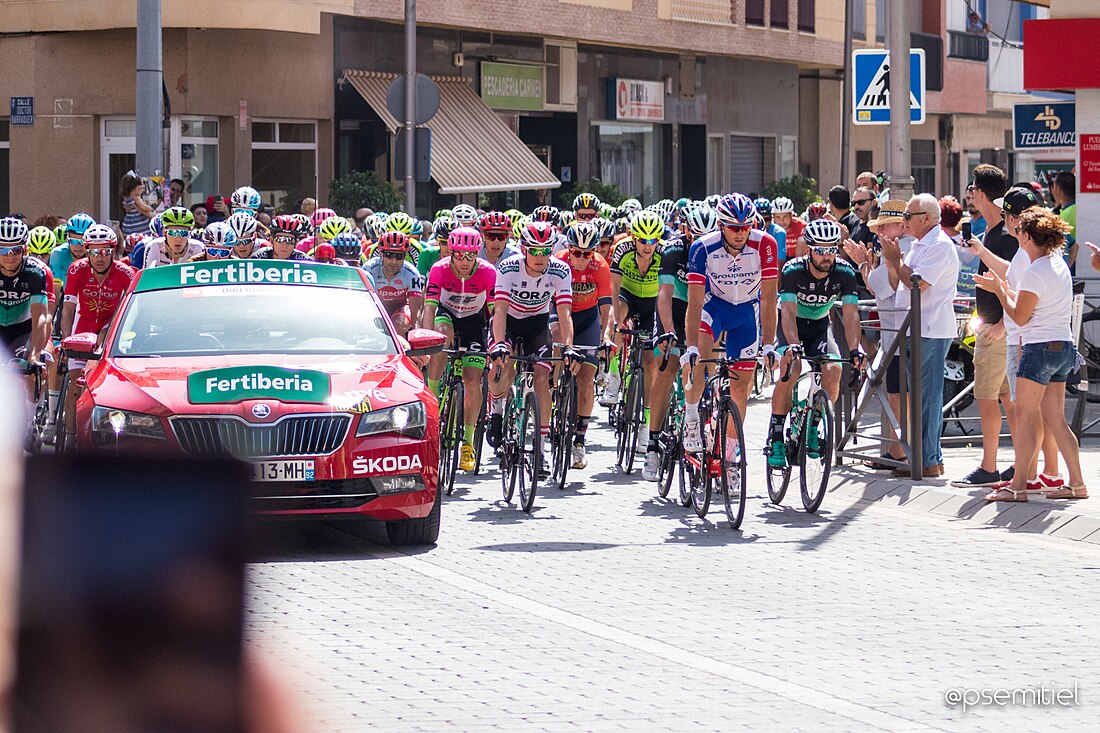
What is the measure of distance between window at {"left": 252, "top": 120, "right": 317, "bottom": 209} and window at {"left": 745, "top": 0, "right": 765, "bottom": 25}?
46.1 ft

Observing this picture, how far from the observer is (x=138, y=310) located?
10445 mm

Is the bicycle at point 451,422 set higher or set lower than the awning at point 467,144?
lower

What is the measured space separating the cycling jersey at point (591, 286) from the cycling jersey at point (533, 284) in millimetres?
1155

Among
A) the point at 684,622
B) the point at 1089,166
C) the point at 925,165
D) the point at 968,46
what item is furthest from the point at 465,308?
the point at 968,46

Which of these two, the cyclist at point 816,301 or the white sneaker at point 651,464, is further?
the white sneaker at point 651,464

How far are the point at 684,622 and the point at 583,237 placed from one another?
6.25 meters

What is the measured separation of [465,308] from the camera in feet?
42.9

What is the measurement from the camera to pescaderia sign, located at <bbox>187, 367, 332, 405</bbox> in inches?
361

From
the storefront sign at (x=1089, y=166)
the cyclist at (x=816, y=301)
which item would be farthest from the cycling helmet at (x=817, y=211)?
the cyclist at (x=816, y=301)

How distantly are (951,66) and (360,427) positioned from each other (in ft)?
151

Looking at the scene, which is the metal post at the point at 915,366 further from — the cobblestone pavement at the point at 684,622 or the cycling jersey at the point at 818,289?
the cobblestone pavement at the point at 684,622

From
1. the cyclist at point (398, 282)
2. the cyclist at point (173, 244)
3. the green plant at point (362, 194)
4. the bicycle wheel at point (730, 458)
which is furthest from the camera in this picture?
the green plant at point (362, 194)

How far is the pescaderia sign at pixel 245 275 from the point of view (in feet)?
35.1

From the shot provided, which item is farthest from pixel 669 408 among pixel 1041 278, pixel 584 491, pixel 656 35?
pixel 656 35
